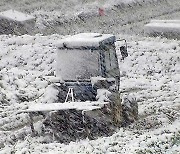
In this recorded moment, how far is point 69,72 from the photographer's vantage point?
507 inches

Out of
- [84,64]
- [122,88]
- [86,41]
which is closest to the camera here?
[86,41]

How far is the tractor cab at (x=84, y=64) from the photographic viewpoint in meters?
12.6

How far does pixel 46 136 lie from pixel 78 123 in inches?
38.8

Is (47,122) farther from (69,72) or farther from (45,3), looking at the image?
(45,3)

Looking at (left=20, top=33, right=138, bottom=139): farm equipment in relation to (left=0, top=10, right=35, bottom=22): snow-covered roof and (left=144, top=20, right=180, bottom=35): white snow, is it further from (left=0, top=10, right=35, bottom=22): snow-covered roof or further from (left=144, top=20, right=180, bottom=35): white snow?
(left=0, top=10, right=35, bottom=22): snow-covered roof

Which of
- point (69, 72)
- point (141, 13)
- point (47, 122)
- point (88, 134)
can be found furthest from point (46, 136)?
point (141, 13)

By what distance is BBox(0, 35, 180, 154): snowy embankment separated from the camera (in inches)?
419

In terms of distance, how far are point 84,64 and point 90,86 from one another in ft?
2.19

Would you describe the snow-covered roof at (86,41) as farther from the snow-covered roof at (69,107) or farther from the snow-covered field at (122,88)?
the snow-covered roof at (69,107)

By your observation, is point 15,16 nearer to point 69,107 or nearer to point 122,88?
point 122,88

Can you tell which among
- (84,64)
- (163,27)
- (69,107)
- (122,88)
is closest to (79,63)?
(84,64)

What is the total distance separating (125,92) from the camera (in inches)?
703

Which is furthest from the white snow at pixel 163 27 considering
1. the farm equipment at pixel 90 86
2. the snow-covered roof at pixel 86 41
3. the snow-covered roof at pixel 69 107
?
the snow-covered roof at pixel 69 107

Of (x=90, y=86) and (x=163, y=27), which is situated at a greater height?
(x=163, y=27)
